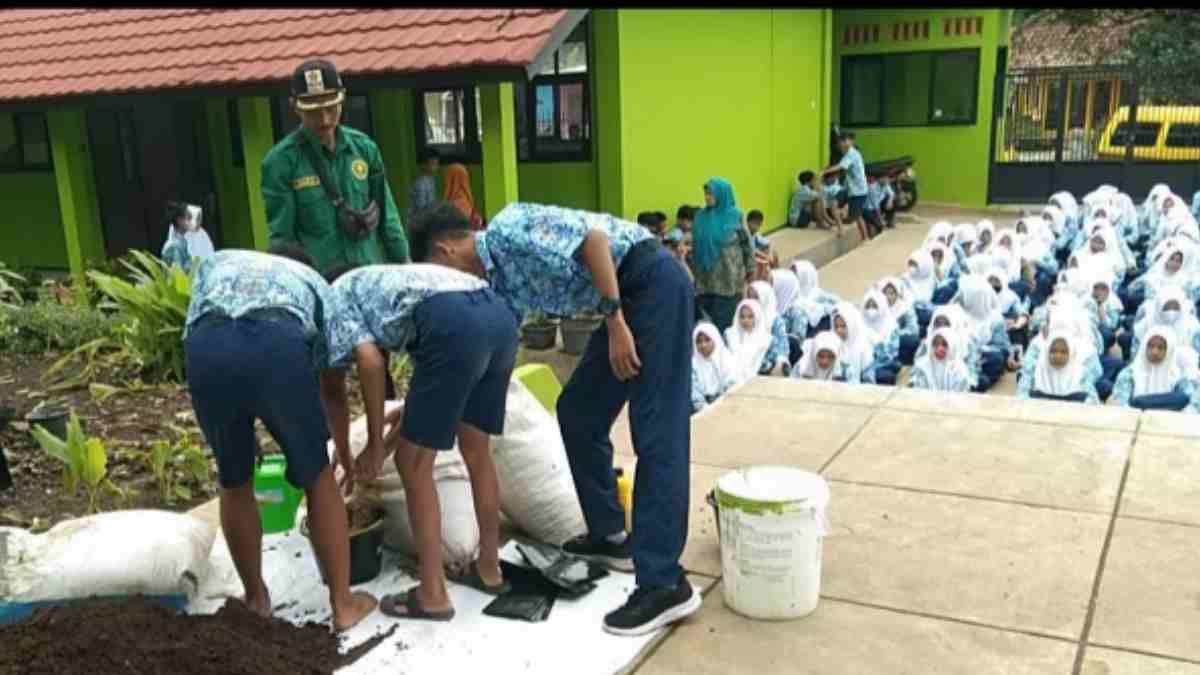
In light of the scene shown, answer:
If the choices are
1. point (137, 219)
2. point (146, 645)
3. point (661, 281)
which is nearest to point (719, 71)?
point (137, 219)

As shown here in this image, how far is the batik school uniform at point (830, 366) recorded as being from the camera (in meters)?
8.27

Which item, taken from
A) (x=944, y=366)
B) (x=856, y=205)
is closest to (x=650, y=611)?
(x=944, y=366)

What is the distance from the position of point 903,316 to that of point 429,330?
7422 mm

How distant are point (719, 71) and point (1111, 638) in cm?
1049

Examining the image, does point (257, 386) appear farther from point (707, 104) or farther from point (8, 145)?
point (8, 145)

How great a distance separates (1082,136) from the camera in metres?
19.0

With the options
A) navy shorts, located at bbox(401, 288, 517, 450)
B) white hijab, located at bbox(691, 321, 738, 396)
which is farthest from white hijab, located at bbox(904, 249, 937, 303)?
navy shorts, located at bbox(401, 288, 517, 450)

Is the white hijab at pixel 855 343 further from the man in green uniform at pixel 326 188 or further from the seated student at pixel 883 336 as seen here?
the man in green uniform at pixel 326 188

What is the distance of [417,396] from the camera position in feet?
9.95

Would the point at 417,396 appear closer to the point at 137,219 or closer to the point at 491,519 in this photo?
the point at 491,519

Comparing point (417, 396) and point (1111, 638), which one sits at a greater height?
point (417, 396)

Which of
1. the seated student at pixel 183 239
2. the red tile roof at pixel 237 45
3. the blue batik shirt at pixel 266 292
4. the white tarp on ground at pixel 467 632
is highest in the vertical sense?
the red tile roof at pixel 237 45

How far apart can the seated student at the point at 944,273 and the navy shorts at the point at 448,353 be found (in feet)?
28.5

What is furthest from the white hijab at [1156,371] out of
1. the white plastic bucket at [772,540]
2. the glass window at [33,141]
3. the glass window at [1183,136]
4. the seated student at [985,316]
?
the glass window at [1183,136]
